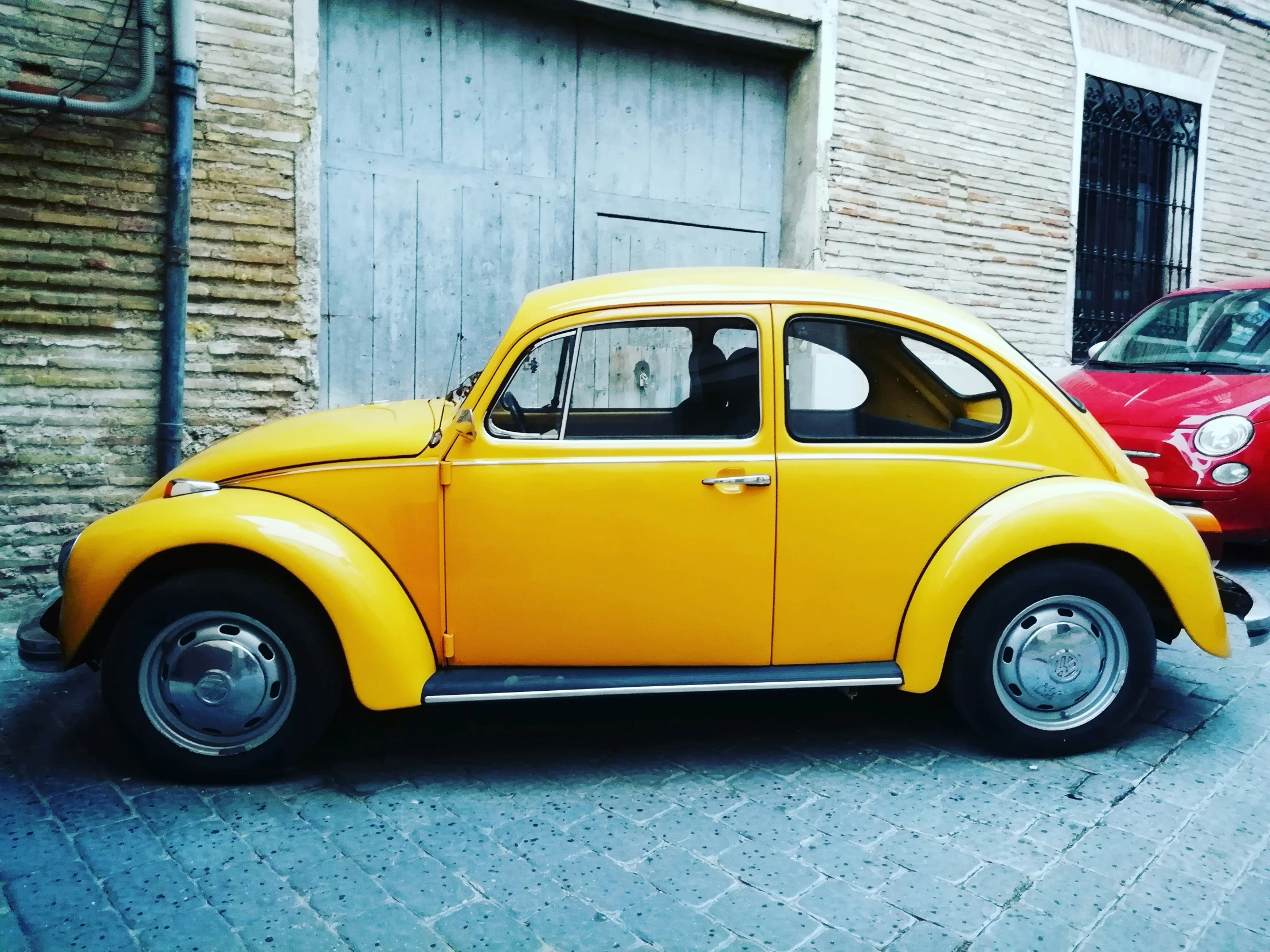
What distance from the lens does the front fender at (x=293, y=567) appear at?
10.2 feet

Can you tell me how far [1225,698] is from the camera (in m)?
4.09

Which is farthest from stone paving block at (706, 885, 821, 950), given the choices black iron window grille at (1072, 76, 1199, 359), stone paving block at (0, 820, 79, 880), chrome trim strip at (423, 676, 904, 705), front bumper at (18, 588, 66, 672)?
black iron window grille at (1072, 76, 1199, 359)

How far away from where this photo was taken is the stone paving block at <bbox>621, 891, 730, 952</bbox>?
240cm

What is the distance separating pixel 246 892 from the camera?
8.54ft

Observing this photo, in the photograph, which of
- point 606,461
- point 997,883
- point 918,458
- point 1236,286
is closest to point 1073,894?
point 997,883

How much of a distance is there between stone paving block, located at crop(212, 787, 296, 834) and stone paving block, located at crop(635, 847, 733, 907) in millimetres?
1125

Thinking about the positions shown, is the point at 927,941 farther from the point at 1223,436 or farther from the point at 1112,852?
the point at 1223,436

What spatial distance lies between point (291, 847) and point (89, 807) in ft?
2.41

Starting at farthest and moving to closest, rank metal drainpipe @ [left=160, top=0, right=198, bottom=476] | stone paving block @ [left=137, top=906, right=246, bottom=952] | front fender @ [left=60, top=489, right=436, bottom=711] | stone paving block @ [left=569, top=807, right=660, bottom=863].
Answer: metal drainpipe @ [left=160, top=0, right=198, bottom=476] < front fender @ [left=60, top=489, right=436, bottom=711] < stone paving block @ [left=569, top=807, right=660, bottom=863] < stone paving block @ [left=137, top=906, right=246, bottom=952]

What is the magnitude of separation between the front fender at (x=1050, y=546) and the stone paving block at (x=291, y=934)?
198cm

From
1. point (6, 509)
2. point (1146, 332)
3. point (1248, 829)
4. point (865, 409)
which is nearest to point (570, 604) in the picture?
point (865, 409)

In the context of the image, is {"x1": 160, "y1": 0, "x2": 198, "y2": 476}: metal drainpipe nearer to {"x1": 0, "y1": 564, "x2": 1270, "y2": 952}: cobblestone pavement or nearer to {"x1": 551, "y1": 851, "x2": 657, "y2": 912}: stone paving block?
{"x1": 0, "y1": 564, "x2": 1270, "y2": 952}: cobblestone pavement

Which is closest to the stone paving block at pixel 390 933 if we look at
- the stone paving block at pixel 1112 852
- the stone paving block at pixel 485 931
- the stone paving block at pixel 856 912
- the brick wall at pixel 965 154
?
the stone paving block at pixel 485 931

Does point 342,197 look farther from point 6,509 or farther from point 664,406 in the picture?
point 664,406
